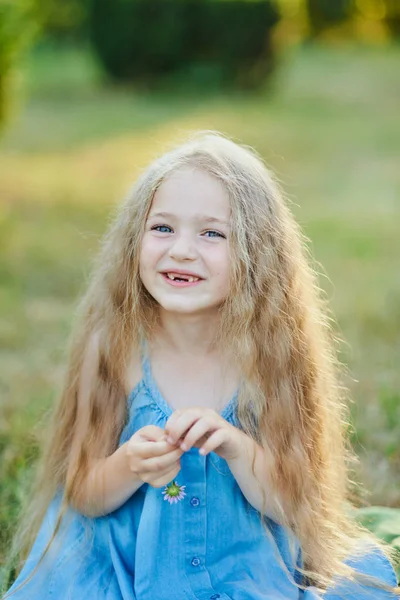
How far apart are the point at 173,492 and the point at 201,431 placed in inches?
10.8

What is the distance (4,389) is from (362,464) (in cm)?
141

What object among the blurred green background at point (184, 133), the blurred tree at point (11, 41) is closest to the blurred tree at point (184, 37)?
the blurred green background at point (184, 133)

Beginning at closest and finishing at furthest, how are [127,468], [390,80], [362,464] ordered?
[127,468] → [362,464] → [390,80]

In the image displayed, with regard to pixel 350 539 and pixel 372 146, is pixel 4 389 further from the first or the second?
pixel 372 146

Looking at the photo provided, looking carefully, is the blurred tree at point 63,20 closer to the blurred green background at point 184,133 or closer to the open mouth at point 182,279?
the blurred green background at point 184,133

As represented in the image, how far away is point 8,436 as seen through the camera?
10.0 feet

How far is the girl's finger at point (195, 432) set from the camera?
1861 millimetres

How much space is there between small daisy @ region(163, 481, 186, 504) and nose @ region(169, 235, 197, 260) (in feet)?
1.71

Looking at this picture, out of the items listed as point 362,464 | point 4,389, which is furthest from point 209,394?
point 4,389

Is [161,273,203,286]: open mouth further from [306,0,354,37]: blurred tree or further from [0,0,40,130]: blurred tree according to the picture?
[306,0,354,37]: blurred tree

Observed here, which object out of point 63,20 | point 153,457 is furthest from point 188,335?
point 63,20

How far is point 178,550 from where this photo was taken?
82.0 inches

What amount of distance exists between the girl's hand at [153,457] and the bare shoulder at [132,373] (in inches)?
10.1

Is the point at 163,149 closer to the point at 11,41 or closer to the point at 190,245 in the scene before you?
the point at 190,245
